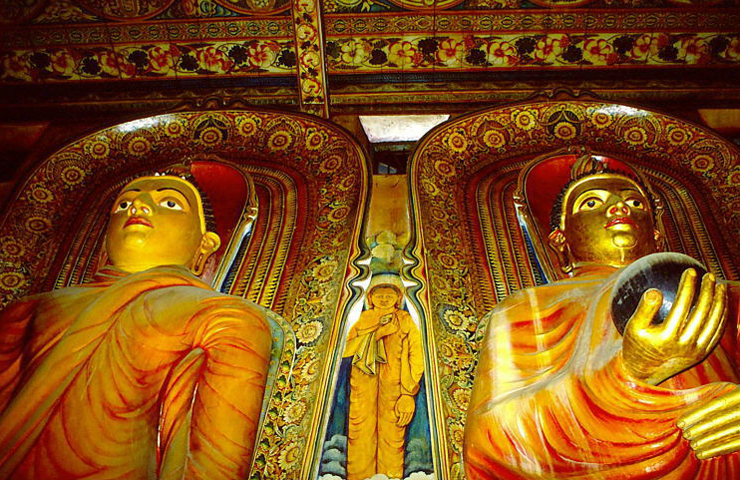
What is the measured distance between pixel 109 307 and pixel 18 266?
129 centimetres

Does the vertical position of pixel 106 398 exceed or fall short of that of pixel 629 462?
it exceeds it

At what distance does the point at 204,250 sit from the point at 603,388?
2249 mm

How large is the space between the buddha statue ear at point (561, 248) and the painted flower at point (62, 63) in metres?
3.85

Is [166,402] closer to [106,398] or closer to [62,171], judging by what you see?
[106,398]

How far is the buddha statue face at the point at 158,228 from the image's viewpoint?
3916 millimetres

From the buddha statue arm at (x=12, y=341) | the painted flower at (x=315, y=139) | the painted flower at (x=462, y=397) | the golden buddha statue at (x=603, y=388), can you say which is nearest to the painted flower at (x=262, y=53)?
the painted flower at (x=315, y=139)

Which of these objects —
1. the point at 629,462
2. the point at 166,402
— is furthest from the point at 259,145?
the point at 629,462

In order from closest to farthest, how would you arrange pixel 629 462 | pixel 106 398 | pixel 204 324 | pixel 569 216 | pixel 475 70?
pixel 629 462 → pixel 106 398 → pixel 204 324 → pixel 569 216 → pixel 475 70

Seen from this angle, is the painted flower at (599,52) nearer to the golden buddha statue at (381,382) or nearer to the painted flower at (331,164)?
the painted flower at (331,164)

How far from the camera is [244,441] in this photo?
3129mm

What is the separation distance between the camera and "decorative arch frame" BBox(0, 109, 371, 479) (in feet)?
11.4

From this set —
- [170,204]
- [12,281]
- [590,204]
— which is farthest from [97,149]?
[590,204]

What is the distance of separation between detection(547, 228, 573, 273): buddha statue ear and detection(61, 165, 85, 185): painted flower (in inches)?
116

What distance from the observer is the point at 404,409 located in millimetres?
3314
